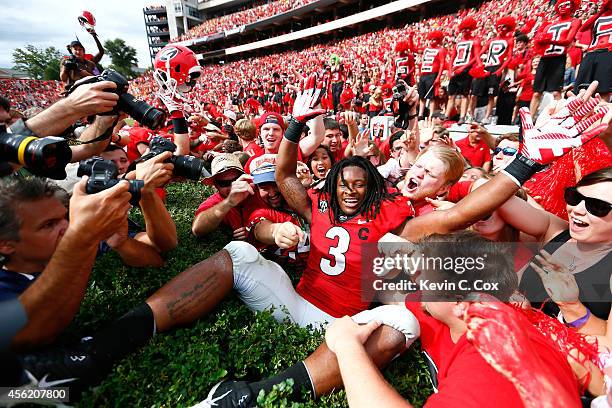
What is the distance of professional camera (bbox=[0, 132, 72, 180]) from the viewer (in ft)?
5.50

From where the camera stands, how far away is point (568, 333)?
1700 mm

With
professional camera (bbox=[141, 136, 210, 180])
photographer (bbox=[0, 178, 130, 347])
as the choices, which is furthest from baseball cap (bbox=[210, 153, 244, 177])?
photographer (bbox=[0, 178, 130, 347])

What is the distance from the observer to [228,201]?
282cm

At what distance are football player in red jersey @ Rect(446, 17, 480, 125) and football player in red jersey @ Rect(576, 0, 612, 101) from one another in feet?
8.36

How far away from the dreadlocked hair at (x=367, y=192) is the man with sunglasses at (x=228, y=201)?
0.76m

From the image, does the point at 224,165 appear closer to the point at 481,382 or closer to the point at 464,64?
the point at 481,382

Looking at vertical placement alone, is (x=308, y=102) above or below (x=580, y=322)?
above

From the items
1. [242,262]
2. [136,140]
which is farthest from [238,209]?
[136,140]

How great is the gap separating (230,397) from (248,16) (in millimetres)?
54473

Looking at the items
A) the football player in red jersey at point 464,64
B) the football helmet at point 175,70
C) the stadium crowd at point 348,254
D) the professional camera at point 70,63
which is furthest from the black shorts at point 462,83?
the professional camera at point 70,63

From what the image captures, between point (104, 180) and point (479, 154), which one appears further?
point (479, 154)

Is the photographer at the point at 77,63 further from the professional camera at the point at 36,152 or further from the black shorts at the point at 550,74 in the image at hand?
the black shorts at the point at 550,74

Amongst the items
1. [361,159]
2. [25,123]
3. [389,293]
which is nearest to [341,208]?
[361,159]

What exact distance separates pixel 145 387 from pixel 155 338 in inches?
10.9
